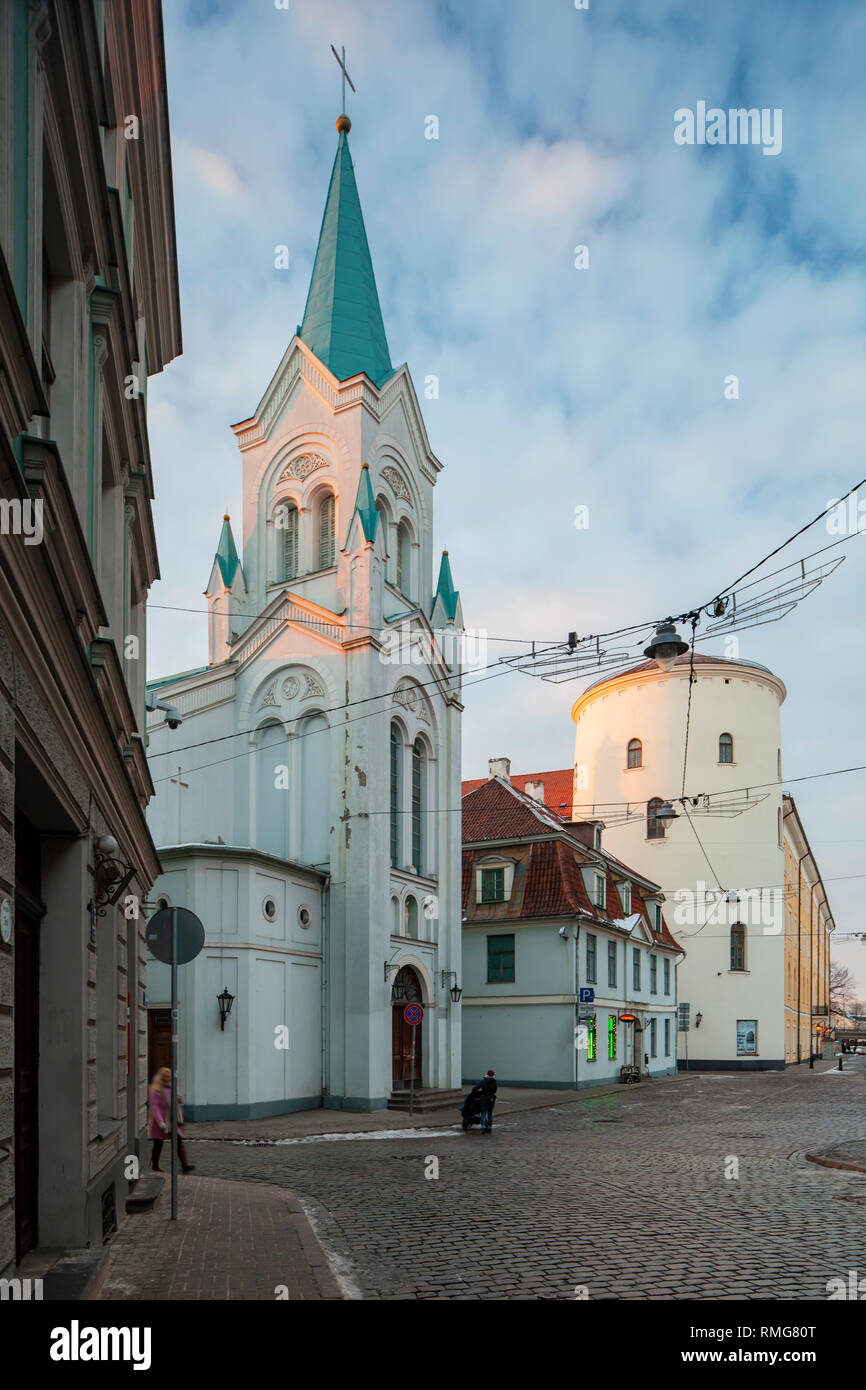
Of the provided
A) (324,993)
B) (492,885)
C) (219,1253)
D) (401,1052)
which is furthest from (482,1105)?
(492,885)

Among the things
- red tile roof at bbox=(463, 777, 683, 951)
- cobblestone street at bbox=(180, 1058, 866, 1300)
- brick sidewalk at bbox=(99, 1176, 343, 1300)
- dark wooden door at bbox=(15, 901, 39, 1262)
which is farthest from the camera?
red tile roof at bbox=(463, 777, 683, 951)

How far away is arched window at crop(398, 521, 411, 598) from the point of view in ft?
113

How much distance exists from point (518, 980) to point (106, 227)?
30.1 m

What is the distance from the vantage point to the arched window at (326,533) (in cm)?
3238

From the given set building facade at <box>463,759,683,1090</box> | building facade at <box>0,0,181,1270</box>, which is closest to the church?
building facade at <box>463,759,683,1090</box>

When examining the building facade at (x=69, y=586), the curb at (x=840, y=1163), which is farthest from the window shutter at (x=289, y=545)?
the curb at (x=840, y=1163)

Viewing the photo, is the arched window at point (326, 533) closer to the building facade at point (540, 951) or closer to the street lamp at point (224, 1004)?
the building facade at point (540, 951)

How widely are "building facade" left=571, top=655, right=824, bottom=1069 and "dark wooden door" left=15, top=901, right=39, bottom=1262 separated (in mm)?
46423

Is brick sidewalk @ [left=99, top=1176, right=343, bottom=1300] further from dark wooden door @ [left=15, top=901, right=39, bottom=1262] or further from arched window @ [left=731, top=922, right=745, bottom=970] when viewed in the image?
arched window @ [left=731, top=922, right=745, bottom=970]

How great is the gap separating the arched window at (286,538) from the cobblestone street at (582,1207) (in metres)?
16.8

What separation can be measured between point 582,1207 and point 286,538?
24485 mm
